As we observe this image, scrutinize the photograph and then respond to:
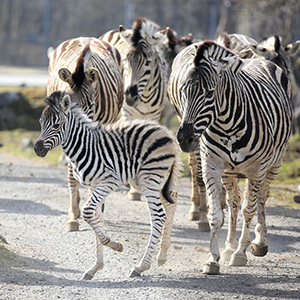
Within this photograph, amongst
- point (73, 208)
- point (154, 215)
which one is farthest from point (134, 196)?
point (154, 215)

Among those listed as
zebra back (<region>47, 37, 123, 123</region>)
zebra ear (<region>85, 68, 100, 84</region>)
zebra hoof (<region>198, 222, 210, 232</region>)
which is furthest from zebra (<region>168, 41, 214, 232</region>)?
zebra ear (<region>85, 68, 100, 84</region>)

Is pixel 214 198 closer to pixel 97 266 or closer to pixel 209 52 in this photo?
pixel 97 266

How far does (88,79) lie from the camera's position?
7746 mm

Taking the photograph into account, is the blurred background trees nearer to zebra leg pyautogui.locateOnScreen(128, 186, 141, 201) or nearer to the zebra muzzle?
zebra leg pyautogui.locateOnScreen(128, 186, 141, 201)

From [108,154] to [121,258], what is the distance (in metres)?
1.21

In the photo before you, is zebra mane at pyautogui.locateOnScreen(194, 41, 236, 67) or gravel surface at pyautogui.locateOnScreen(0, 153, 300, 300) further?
zebra mane at pyautogui.locateOnScreen(194, 41, 236, 67)

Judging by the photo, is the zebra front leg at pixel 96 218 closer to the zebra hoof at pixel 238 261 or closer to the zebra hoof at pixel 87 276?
the zebra hoof at pixel 87 276

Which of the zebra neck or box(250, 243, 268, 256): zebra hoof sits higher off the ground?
the zebra neck

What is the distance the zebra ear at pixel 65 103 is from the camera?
6.26 metres

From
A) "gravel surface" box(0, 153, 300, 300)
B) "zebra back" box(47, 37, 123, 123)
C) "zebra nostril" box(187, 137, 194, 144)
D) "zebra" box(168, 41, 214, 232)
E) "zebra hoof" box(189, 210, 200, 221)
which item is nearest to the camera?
"gravel surface" box(0, 153, 300, 300)

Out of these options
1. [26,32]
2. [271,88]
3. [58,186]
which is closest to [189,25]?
[26,32]

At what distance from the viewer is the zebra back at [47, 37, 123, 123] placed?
771 cm

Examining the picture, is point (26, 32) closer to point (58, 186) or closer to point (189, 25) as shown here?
point (189, 25)

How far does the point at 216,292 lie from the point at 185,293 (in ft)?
0.98
